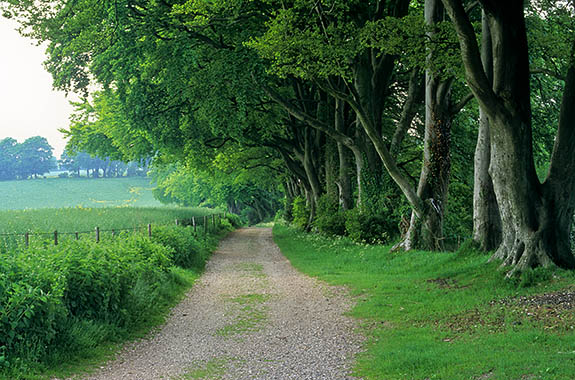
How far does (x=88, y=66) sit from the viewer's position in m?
22.9

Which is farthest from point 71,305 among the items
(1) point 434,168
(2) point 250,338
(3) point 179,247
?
(1) point 434,168

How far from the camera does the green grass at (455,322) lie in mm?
6328

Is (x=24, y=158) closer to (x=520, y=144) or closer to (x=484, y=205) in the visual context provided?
(x=484, y=205)

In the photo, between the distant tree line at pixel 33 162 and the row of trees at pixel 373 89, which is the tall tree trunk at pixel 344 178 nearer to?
the row of trees at pixel 373 89

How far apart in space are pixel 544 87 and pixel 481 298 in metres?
11.9

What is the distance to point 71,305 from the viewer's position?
8.55 m

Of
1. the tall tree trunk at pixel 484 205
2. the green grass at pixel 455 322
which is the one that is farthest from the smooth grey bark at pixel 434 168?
the tall tree trunk at pixel 484 205

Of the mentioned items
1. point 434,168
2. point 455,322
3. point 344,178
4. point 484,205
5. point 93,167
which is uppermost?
point 93,167

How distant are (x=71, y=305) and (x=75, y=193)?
304ft

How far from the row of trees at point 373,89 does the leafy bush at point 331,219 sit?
1.89 ft

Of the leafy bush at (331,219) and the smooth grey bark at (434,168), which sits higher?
the smooth grey bark at (434,168)

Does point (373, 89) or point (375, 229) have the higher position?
point (373, 89)

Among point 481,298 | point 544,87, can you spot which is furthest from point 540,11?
point 481,298

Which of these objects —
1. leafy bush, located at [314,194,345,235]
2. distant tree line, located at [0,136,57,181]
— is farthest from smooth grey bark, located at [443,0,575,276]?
distant tree line, located at [0,136,57,181]
